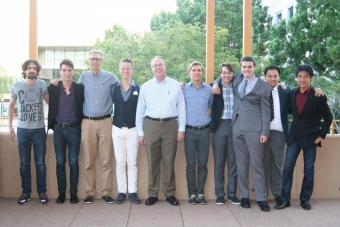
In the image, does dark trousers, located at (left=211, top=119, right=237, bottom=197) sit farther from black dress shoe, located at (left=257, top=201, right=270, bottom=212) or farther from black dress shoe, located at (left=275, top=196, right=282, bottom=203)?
black dress shoe, located at (left=275, top=196, right=282, bottom=203)

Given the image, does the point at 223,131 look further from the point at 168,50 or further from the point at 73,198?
the point at 168,50

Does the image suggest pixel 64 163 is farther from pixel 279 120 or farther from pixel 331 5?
pixel 331 5

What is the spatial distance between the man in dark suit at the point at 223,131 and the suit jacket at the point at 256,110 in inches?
8.3

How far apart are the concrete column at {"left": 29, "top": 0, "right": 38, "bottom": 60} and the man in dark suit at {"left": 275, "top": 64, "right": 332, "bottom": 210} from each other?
11.4 ft

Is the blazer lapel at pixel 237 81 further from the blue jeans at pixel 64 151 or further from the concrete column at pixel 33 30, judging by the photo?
the concrete column at pixel 33 30

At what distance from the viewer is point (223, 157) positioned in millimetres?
4852

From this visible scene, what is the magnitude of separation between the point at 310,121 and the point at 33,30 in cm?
384

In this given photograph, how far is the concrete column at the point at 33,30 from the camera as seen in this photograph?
215 inches

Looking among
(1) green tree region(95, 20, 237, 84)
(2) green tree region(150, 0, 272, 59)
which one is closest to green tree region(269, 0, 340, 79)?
(2) green tree region(150, 0, 272, 59)

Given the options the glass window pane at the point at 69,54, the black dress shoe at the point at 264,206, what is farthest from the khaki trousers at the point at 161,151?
the glass window pane at the point at 69,54

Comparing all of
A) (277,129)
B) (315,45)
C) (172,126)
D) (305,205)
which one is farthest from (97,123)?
(315,45)

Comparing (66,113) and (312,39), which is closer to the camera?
(66,113)

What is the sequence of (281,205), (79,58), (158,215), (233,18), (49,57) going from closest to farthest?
(158,215) → (281,205) → (233,18) → (49,57) → (79,58)

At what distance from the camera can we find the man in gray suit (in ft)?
14.9
